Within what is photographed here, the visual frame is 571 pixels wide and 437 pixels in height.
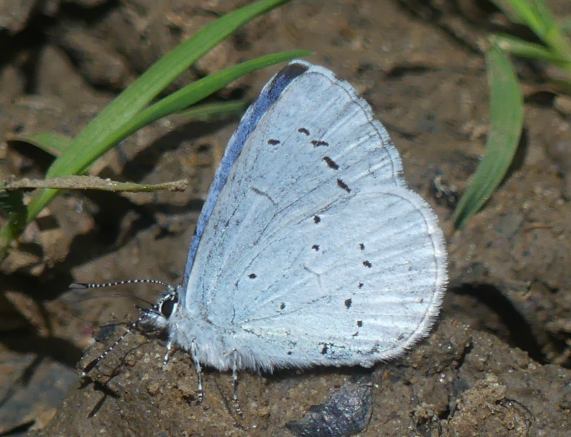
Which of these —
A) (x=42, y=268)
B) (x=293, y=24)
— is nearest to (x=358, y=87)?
(x=293, y=24)

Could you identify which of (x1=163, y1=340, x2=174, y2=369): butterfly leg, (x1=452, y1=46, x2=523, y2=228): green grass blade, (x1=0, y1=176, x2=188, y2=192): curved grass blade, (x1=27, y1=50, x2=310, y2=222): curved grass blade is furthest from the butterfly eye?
(x1=452, y1=46, x2=523, y2=228): green grass blade

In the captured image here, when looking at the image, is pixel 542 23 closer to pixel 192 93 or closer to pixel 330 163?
pixel 330 163

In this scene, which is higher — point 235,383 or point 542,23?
point 542,23

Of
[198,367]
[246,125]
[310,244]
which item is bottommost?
[198,367]

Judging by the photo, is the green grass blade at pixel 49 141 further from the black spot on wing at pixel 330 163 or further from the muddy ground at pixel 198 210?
the black spot on wing at pixel 330 163

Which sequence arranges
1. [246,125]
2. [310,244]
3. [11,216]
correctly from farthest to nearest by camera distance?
[11,216] → [310,244] → [246,125]

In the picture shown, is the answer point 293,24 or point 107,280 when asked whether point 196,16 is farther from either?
point 107,280

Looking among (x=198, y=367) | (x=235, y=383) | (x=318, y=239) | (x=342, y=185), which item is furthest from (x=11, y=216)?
(x=342, y=185)
